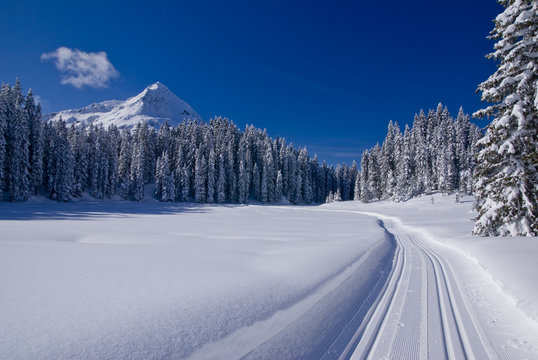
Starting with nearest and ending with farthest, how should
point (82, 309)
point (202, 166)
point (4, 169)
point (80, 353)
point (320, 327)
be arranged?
point (80, 353) → point (82, 309) → point (320, 327) → point (4, 169) → point (202, 166)

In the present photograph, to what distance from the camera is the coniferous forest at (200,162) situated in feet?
139

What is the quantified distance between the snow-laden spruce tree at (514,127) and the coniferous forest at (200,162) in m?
52.6

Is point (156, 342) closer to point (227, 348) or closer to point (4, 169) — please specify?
point (227, 348)

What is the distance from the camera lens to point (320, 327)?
414cm

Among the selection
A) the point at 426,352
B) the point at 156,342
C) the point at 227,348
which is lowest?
the point at 426,352

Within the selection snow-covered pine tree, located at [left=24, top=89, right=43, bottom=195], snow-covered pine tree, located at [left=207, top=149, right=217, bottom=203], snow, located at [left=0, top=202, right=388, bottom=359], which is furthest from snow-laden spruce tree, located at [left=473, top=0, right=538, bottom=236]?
snow-covered pine tree, located at [left=207, top=149, right=217, bottom=203]

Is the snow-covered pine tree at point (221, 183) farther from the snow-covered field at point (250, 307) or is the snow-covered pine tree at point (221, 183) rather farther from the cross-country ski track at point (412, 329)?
the cross-country ski track at point (412, 329)

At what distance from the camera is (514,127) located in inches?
440

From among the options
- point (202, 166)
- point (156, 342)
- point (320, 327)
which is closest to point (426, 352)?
point (320, 327)

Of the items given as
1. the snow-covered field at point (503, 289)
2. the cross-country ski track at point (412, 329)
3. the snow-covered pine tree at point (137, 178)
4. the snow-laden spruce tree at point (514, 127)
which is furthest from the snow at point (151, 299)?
the snow-covered pine tree at point (137, 178)

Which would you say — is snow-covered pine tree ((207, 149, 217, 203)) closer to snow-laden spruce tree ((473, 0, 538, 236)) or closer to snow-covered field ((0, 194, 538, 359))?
snow-covered field ((0, 194, 538, 359))

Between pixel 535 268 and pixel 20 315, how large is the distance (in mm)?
10157

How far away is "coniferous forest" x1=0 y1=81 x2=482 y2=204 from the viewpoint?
42344 mm

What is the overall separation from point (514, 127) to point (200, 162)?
60.4m
